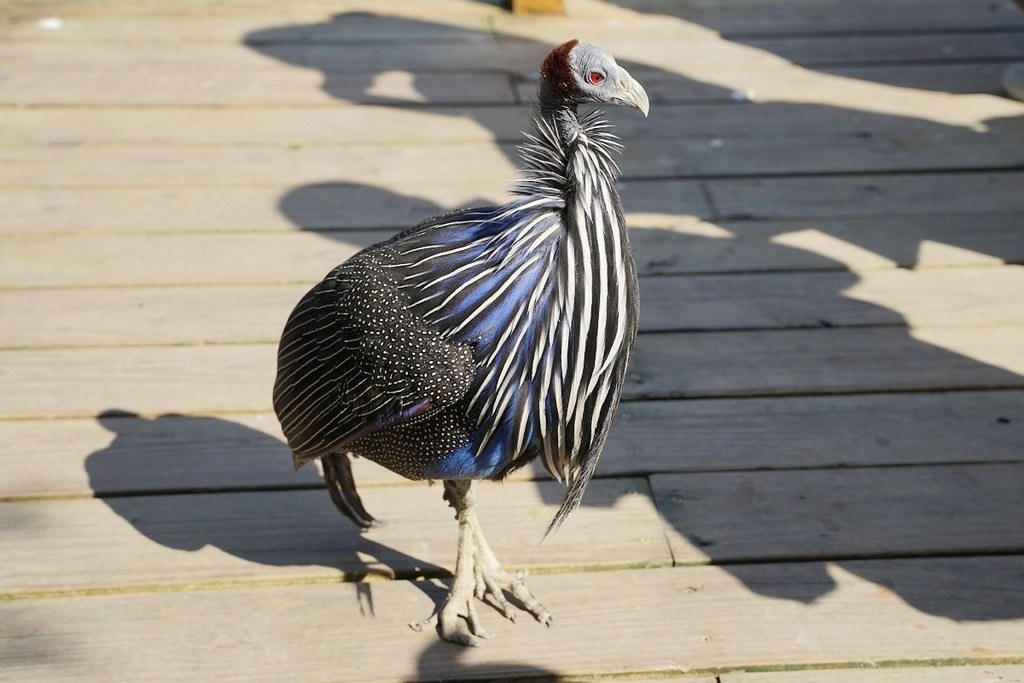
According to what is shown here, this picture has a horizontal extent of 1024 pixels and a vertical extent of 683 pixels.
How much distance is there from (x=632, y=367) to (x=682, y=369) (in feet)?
0.44

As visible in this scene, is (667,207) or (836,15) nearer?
(667,207)

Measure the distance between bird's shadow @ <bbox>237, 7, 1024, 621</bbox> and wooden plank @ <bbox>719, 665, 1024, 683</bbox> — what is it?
14cm

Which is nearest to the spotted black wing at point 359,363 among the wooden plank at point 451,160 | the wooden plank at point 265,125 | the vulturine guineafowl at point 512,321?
the vulturine guineafowl at point 512,321

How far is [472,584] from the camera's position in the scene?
2355 millimetres

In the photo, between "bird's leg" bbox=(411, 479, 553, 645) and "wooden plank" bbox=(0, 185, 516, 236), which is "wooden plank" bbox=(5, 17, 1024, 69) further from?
"bird's leg" bbox=(411, 479, 553, 645)

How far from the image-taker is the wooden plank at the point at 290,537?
2420mm

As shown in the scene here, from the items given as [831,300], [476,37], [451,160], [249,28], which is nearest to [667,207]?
[831,300]

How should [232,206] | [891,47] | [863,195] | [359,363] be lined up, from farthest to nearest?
1. [891,47]
2. [863,195]
3. [232,206]
4. [359,363]

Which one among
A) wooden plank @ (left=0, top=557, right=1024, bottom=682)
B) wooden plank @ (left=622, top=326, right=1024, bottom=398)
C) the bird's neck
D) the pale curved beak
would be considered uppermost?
the pale curved beak

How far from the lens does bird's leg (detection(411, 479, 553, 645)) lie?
2287 millimetres

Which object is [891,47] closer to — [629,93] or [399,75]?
[399,75]

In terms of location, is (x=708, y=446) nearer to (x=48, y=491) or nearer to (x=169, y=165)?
(x=48, y=491)

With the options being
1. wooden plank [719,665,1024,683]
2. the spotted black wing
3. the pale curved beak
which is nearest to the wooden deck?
wooden plank [719,665,1024,683]

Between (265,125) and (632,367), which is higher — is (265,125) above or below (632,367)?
above
